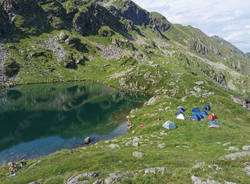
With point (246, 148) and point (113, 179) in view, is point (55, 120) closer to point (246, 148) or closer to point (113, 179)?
point (113, 179)

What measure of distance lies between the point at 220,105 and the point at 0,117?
3635 inches

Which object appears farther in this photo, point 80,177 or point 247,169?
point 80,177

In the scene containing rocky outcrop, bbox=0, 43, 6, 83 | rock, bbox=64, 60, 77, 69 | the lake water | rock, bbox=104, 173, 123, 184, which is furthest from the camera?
rock, bbox=64, 60, 77, 69

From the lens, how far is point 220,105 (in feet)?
211

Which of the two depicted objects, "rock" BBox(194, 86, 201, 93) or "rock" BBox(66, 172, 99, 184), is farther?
"rock" BBox(194, 86, 201, 93)

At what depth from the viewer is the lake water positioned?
49.5m

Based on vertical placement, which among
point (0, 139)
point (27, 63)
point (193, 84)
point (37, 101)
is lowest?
point (0, 139)

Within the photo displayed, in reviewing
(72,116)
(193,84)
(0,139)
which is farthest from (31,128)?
(193,84)

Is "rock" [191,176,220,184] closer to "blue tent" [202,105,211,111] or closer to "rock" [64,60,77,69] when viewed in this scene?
"blue tent" [202,105,211,111]

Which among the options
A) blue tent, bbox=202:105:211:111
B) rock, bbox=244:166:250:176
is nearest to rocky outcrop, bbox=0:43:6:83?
blue tent, bbox=202:105:211:111

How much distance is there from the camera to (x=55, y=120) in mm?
70375

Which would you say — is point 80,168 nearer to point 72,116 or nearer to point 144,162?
point 144,162

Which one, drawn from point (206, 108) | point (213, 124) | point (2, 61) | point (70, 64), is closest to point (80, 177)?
point (213, 124)

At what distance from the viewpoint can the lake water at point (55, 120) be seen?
49.5 m
